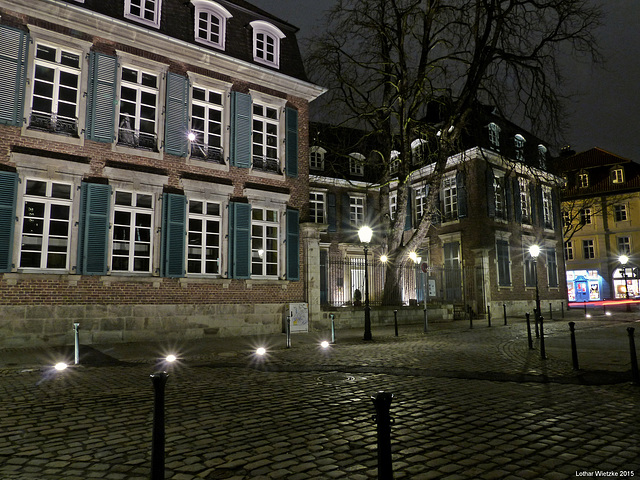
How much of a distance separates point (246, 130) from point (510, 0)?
11.7m

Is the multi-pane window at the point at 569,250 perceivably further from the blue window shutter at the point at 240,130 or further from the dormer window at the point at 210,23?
the dormer window at the point at 210,23

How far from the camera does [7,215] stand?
479 inches

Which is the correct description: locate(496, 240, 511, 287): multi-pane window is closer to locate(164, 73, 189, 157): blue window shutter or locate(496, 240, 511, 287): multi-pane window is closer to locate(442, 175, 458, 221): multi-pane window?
locate(442, 175, 458, 221): multi-pane window

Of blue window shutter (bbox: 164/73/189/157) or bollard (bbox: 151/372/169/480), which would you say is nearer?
bollard (bbox: 151/372/169/480)

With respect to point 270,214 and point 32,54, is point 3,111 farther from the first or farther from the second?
point 270,214

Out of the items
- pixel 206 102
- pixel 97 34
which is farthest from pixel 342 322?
pixel 97 34

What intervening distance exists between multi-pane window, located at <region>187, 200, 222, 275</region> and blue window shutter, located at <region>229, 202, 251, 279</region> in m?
0.47

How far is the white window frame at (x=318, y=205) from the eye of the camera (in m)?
29.6

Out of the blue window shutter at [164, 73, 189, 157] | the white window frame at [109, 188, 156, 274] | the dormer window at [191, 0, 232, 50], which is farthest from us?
the dormer window at [191, 0, 232, 50]

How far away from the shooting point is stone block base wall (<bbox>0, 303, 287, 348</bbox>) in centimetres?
1216

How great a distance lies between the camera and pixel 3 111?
40.8 feet

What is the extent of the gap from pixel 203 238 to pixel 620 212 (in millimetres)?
42404

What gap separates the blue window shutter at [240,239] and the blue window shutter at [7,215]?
6.31 meters

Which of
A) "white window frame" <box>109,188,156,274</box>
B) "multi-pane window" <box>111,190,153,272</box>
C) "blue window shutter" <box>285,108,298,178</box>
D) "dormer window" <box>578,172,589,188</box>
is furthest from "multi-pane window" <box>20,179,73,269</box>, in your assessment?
"dormer window" <box>578,172,589,188</box>
